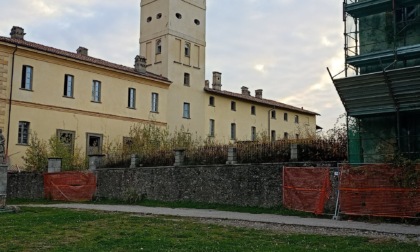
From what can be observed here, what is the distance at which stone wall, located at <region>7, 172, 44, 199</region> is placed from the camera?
27.6 metres

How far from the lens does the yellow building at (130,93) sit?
33125 millimetres

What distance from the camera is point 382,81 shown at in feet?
54.6

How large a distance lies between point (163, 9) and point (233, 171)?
27.8m

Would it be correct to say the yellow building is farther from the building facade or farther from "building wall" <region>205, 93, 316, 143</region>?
the building facade

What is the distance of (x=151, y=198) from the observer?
23.5m

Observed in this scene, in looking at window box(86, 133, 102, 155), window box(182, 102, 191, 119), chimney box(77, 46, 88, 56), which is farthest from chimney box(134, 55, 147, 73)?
window box(86, 133, 102, 155)

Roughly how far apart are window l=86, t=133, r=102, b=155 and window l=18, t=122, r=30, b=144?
4.85 metres

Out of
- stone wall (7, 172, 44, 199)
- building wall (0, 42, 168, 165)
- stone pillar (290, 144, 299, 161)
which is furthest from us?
building wall (0, 42, 168, 165)

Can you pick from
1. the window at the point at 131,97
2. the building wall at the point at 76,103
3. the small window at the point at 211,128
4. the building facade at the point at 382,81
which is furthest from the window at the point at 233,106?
the building facade at the point at 382,81

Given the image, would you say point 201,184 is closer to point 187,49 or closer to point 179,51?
point 179,51

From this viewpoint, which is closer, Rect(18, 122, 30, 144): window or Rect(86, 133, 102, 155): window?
Rect(18, 122, 30, 144): window

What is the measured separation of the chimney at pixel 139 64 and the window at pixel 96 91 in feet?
15.9

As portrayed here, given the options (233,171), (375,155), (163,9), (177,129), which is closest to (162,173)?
(233,171)

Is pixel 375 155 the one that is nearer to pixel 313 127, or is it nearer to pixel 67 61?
pixel 67 61
